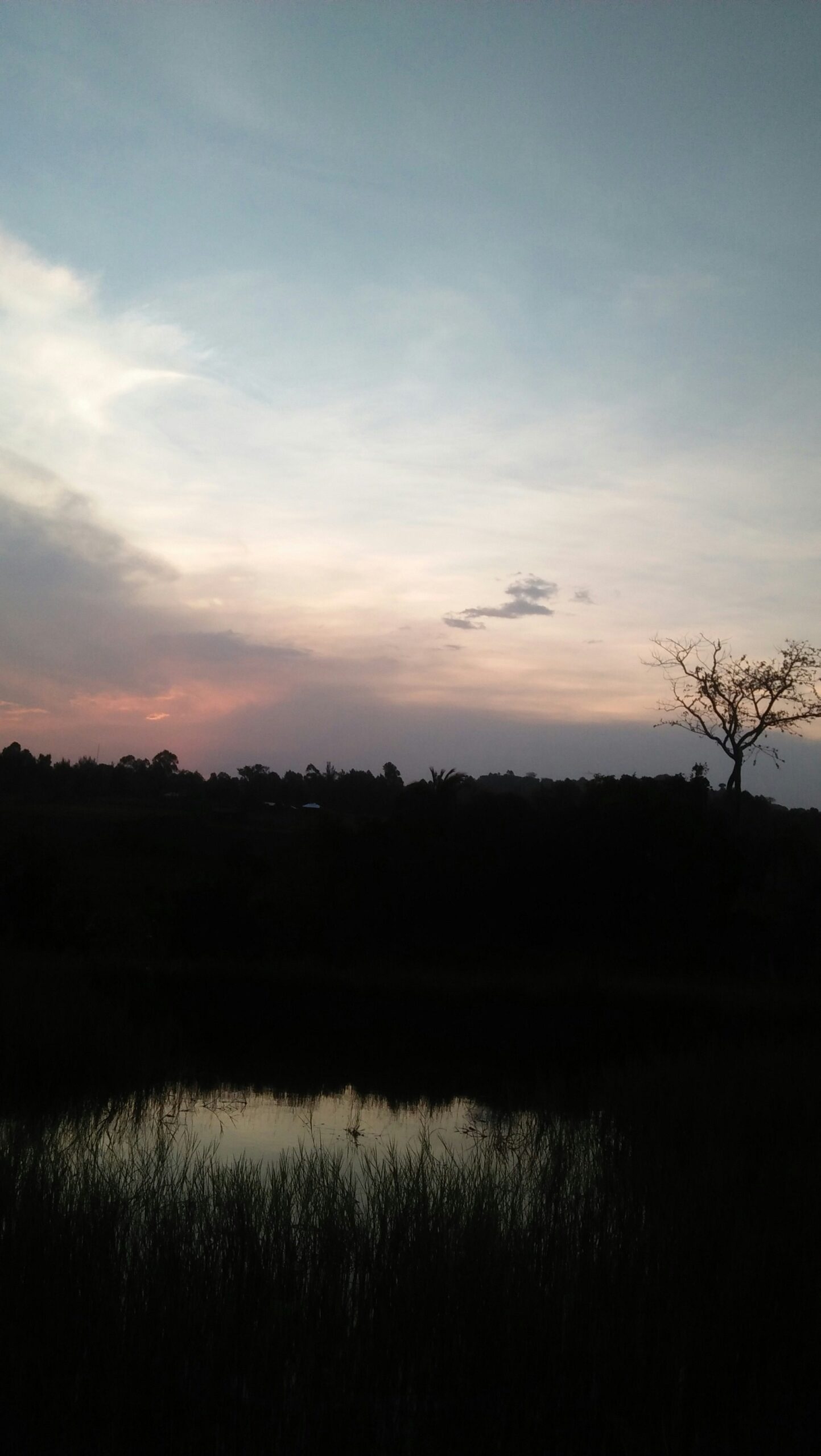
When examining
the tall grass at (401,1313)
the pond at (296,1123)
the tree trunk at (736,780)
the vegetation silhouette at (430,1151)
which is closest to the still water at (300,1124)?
the pond at (296,1123)

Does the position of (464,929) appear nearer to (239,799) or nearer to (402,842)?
(402,842)

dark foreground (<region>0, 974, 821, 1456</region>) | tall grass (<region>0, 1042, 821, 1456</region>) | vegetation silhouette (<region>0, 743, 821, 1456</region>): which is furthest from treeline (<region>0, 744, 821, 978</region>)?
tall grass (<region>0, 1042, 821, 1456</region>)

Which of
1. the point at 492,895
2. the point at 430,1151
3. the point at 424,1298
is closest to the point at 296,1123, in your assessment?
the point at 430,1151

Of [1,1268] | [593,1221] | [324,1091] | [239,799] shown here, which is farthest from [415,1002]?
[239,799]

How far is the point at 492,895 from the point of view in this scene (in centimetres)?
2452

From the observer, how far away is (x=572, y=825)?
25.4 m

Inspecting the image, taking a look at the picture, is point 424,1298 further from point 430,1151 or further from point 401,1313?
point 430,1151

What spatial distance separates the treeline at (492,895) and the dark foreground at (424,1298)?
13002 millimetres

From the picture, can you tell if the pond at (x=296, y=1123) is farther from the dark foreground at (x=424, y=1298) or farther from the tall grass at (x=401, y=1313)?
the tall grass at (x=401, y=1313)

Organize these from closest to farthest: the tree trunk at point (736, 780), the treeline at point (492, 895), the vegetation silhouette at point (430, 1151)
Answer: the vegetation silhouette at point (430, 1151) < the treeline at point (492, 895) < the tree trunk at point (736, 780)

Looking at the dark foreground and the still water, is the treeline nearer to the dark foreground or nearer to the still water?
the still water

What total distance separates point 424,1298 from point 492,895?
18816 mm

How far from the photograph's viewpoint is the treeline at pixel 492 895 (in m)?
22.8

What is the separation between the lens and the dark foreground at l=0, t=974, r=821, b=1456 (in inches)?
193
